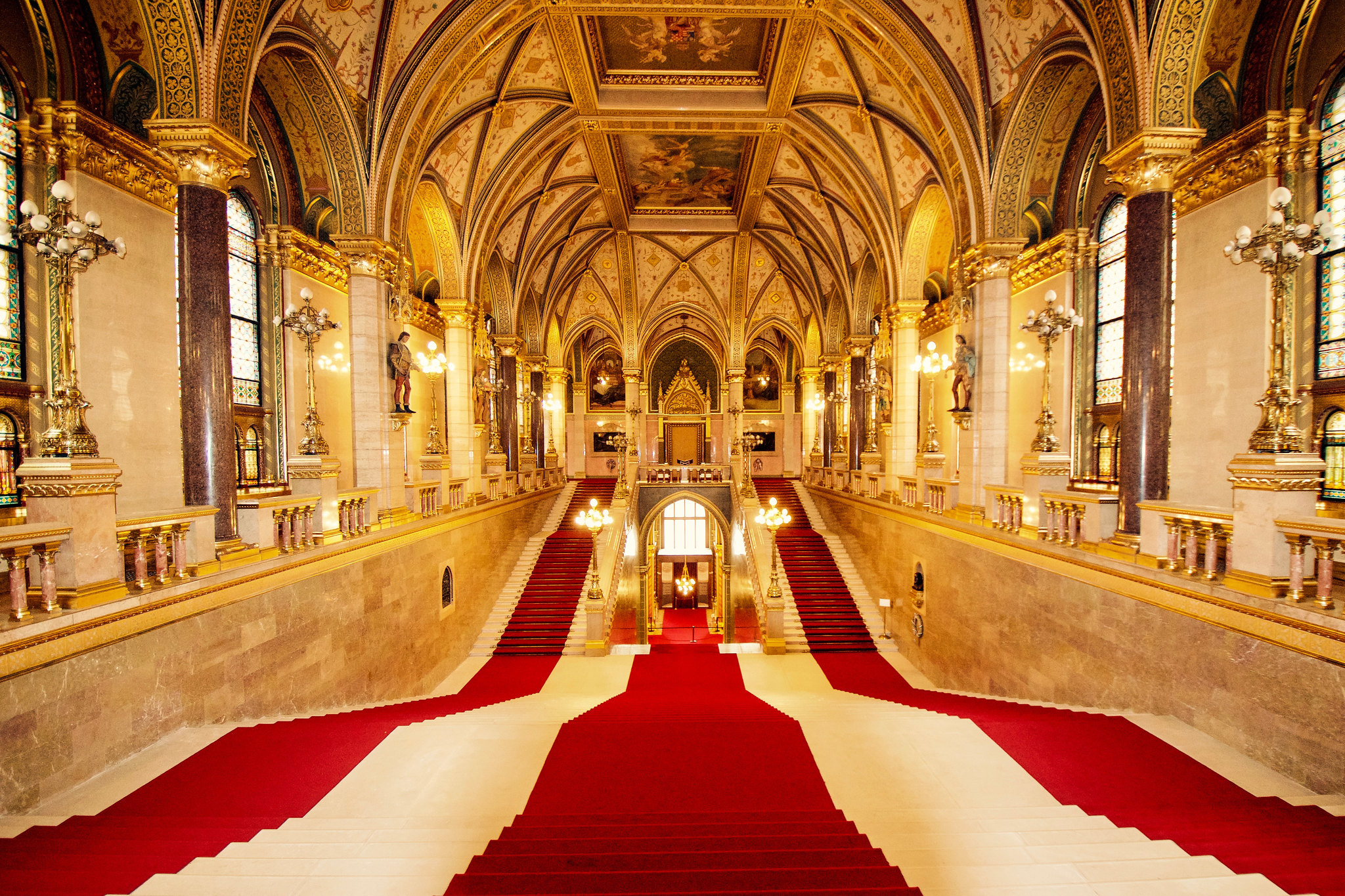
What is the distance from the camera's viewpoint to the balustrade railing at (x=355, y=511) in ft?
31.1

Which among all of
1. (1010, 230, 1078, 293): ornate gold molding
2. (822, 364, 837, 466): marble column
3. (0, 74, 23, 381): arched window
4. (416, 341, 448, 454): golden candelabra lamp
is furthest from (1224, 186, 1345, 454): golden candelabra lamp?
(822, 364, 837, 466): marble column

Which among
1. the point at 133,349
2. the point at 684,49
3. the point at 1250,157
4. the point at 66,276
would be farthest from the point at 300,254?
the point at 1250,157

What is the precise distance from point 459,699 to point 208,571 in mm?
3876

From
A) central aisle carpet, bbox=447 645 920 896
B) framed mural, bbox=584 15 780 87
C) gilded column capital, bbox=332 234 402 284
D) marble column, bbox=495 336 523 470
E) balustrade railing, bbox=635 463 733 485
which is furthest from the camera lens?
balustrade railing, bbox=635 463 733 485

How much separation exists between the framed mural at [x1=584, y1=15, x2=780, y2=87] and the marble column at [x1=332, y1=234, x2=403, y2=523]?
21.1 feet

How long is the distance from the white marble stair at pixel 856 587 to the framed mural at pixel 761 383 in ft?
41.5

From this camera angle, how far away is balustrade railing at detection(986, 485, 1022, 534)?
9703 millimetres

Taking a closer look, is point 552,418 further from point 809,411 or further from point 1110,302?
point 1110,302

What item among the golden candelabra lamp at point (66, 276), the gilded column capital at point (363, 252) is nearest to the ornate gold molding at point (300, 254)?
the gilded column capital at point (363, 252)

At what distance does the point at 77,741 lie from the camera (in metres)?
4.73

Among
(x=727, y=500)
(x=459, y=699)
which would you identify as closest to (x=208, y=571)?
(x=459, y=699)

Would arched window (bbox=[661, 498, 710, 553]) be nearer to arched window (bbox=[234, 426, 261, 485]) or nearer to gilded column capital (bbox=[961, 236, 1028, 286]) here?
gilded column capital (bbox=[961, 236, 1028, 286])

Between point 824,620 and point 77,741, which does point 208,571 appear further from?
point 824,620

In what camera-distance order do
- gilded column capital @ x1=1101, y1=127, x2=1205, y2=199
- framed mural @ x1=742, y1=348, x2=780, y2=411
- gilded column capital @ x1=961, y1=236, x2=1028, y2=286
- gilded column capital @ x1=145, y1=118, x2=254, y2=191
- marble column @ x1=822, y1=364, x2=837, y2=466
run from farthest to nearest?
framed mural @ x1=742, y1=348, x2=780, y2=411 < marble column @ x1=822, y1=364, x2=837, y2=466 < gilded column capital @ x1=961, y1=236, x2=1028, y2=286 < gilded column capital @ x1=1101, y1=127, x2=1205, y2=199 < gilded column capital @ x1=145, y1=118, x2=254, y2=191
